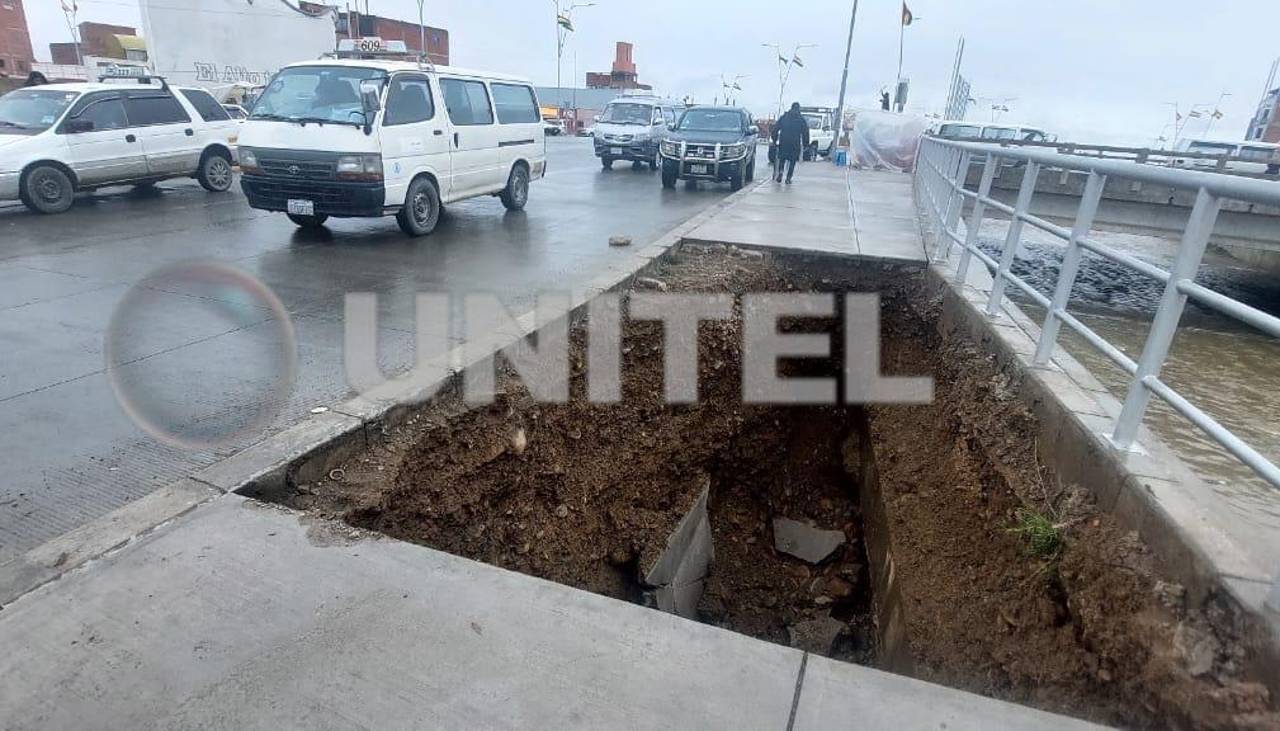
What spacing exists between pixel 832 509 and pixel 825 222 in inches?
201

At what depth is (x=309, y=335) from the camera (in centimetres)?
518

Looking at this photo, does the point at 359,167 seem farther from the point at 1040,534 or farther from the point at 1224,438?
the point at 1224,438

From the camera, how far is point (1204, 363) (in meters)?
6.37

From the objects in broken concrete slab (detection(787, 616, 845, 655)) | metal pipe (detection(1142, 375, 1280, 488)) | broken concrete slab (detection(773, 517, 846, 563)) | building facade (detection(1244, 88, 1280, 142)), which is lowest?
broken concrete slab (detection(787, 616, 845, 655))

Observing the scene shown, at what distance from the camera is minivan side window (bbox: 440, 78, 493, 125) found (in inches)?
382

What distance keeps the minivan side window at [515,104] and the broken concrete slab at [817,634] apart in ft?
29.2

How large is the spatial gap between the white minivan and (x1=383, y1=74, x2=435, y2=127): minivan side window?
1 cm

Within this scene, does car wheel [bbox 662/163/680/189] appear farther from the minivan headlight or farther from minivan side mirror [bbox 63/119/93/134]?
minivan side mirror [bbox 63/119/93/134]

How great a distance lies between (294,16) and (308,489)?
135 feet

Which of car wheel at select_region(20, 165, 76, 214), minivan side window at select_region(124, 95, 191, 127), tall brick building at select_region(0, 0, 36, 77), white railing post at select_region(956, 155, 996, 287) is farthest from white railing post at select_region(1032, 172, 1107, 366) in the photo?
tall brick building at select_region(0, 0, 36, 77)

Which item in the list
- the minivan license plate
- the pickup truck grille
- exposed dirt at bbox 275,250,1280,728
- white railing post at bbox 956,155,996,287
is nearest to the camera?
exposed dirt at bbox 275,250,1280,728

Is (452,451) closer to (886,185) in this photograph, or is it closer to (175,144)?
(175,144)

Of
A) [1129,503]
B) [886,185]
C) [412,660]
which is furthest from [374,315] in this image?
[886,185]

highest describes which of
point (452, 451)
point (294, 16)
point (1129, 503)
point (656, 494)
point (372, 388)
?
point (294, 16)
